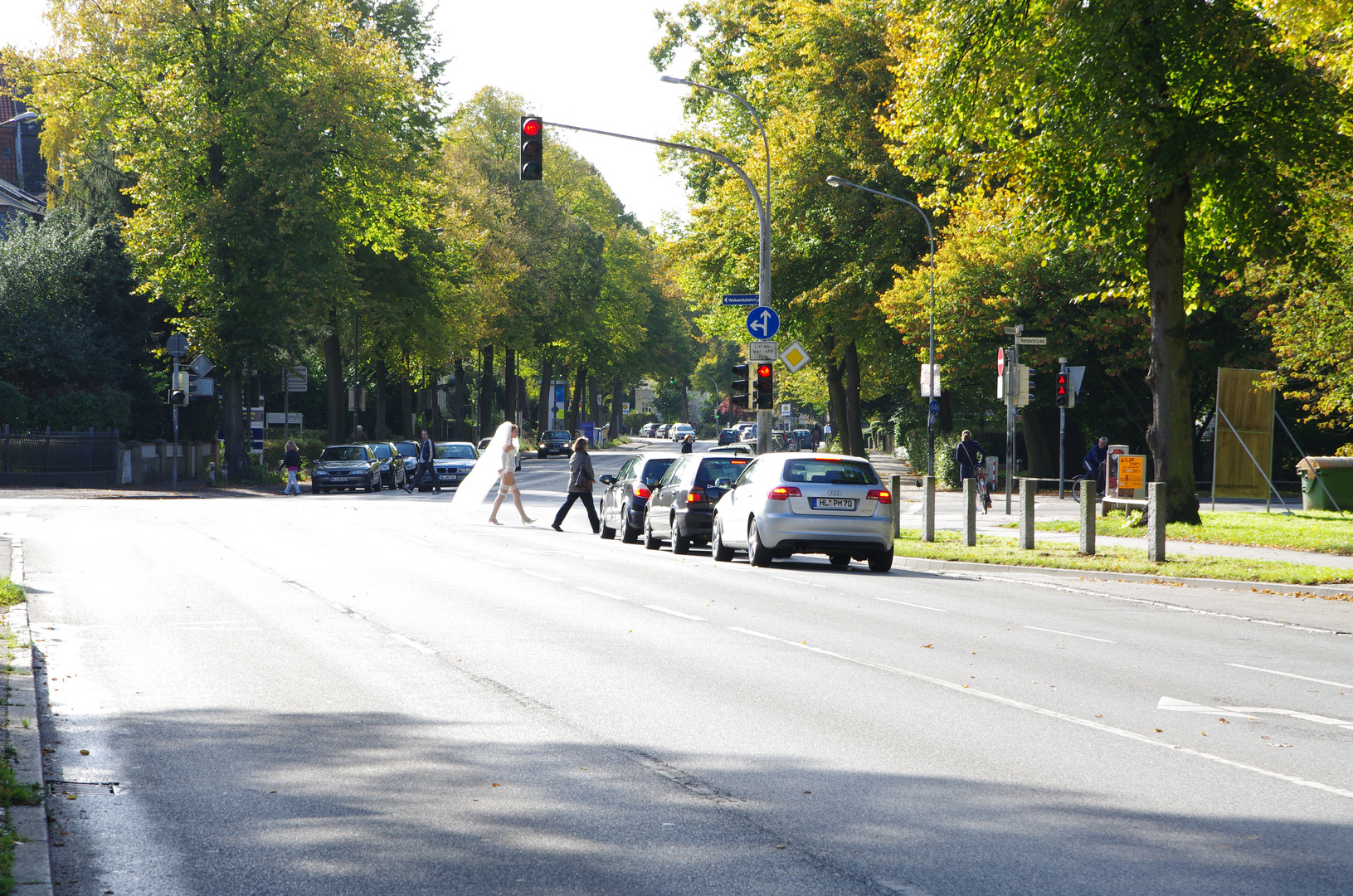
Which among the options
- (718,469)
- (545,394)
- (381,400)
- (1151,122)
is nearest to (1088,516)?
(718,469)

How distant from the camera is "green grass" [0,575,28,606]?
40.8ft

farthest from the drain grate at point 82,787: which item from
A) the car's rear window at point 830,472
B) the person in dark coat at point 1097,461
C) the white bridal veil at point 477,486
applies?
the person in dark coat at point 1097,461

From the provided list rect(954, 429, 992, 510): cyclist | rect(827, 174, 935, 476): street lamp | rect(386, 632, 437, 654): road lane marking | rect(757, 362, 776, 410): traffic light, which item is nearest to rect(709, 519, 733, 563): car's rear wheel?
rect(757, 362, 776, 410): traffic light

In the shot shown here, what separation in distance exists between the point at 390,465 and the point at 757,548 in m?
29.7

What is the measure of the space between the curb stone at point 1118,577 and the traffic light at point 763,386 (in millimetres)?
5362

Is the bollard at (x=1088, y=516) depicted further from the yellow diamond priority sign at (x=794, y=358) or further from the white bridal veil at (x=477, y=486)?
the white bridal veil at (x=477, y=486)

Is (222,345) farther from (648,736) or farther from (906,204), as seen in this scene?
(648,736)

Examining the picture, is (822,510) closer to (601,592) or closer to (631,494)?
(601,592)

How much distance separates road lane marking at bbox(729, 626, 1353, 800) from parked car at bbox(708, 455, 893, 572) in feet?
23.6

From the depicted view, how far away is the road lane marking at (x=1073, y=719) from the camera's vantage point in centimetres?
652

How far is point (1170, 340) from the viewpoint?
2178cm

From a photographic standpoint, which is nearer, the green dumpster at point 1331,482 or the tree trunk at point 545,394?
the green dumpster at point 1331,482

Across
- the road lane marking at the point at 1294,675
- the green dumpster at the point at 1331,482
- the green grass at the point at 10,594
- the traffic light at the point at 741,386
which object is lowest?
the road lane marking at the point at 1294,675

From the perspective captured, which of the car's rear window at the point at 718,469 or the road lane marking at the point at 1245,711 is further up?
the car's rear window at the point at 718,469
